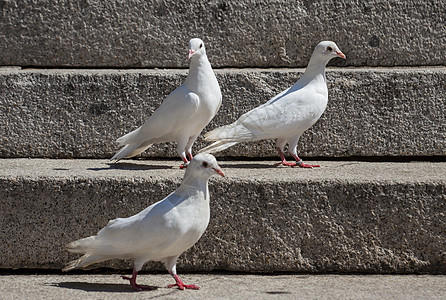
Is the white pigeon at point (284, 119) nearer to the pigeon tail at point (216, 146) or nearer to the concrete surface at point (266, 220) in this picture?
the pigeon tail at point (216, 146)

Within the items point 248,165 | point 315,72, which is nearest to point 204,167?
point 248,165

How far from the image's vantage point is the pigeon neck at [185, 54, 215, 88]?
3.64 metres

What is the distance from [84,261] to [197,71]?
1.10m

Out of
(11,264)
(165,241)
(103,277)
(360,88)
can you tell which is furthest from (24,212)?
(360,88)

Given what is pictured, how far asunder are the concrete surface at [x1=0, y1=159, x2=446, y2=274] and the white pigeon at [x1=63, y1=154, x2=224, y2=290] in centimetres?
33

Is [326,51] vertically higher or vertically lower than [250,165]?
higher

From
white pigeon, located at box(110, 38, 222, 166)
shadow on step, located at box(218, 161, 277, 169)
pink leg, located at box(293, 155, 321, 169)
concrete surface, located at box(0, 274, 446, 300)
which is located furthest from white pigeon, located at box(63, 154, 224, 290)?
pink leg, located at box(293, 155, 321, 169)

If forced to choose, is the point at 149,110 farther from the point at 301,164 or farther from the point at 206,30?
the point at 301,164

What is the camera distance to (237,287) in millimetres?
3129

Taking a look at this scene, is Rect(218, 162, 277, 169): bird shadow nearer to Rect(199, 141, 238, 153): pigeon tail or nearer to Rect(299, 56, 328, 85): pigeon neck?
Rect(199, 141, 238, 153): pigeon tail

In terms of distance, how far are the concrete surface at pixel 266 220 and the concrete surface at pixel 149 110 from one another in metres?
0.71

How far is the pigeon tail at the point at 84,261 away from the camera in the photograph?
119 inches

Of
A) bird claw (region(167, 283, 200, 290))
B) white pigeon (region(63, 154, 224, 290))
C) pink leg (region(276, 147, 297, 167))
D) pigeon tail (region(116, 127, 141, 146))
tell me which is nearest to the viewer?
white pigeon (region(63, 154, 224, 290))

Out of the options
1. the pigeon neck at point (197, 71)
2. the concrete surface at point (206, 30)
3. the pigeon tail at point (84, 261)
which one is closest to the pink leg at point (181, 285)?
the pigeon tail at point (84, 261)
